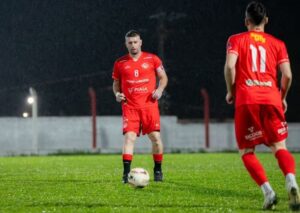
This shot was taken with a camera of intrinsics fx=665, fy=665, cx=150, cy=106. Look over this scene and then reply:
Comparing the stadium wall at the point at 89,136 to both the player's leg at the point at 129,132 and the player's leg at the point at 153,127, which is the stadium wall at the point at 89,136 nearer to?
the player's leg at the point at 153,127

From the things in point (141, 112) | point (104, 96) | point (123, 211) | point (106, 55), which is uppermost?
point (106, 55)

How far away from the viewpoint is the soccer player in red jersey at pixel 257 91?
7004 millimetres

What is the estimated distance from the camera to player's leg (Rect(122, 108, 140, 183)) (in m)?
11.1

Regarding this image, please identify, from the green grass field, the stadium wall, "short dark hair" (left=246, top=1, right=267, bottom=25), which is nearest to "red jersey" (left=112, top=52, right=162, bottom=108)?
the green grass field

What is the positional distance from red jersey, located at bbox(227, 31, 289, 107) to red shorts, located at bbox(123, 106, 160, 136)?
4156mm

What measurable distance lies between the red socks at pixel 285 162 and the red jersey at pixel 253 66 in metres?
0.51

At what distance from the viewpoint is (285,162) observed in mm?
6949

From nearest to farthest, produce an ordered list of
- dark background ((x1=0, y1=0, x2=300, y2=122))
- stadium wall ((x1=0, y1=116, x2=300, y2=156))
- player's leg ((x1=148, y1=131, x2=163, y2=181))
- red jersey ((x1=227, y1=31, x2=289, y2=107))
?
red jersey ((x1=227, y1=31, x2=289, y2=107))
player's leg ((x1=148, y1=131, x2=163, y2=181))
stadium wall ((x1=0, y1=116, x2=300, y2=156))
dark background ((x1=0, y1=0, x2=300, y2=122))

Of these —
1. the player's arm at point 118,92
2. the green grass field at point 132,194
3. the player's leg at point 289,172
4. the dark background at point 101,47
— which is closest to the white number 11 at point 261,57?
the player's leg at point 289,172

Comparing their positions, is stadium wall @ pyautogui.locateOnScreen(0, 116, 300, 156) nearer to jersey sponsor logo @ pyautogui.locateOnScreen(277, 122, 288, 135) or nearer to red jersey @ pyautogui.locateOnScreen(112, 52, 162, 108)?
red jersey @ pyautogui.locateOnScreen(112, 52, 162, 108)

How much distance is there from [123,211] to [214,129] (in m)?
23.8

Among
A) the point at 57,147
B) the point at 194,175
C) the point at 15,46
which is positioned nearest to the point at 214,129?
the point at 57,147

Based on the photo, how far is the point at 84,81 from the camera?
5578cm

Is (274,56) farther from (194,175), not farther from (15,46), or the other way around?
(15,46)
